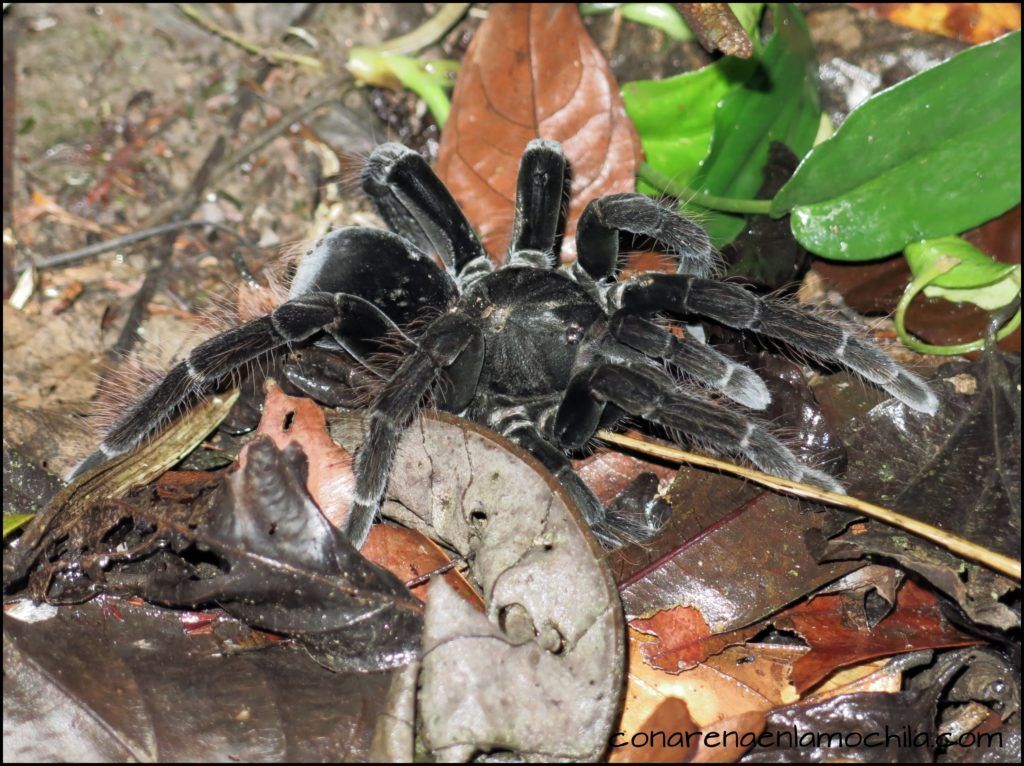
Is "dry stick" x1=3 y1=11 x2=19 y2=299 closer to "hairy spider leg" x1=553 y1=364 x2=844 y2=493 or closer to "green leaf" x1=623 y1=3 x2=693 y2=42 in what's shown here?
"hairy spider leg" x1=553 y1=364 x2=844 y2=493

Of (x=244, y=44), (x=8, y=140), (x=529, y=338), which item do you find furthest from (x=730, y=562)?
(x=8, y=140)

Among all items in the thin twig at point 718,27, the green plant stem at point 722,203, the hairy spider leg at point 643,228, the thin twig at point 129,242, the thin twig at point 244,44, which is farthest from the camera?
the thin twig at point 244,44

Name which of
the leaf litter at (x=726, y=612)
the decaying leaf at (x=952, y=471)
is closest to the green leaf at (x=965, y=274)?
the decaying leaf at (x=952, y=471)

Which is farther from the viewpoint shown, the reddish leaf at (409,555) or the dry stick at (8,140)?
the dry stick at (8,140)

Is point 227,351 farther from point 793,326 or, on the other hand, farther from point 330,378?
point 793,326

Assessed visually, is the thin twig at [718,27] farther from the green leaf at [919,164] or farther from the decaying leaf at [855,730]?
the decaying leaf at [855,730]

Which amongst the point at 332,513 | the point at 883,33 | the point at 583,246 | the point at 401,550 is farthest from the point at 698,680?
the point at 883,33

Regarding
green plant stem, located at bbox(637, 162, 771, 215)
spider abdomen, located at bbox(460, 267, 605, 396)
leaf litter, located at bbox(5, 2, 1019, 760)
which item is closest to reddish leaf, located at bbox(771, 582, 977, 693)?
leaf litter, located at bbox(5, 2, 1019, 760)

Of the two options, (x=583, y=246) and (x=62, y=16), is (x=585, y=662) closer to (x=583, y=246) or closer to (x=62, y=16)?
(x=583, y=246)
